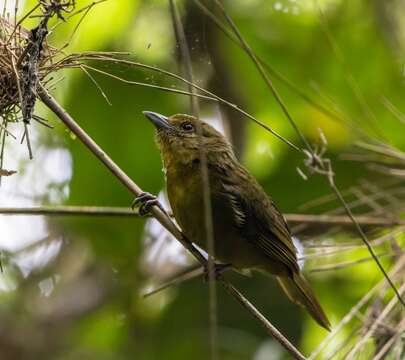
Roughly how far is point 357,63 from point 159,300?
1.99 m

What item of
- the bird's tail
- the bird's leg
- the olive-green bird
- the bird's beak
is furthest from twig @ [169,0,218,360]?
the bird's tail

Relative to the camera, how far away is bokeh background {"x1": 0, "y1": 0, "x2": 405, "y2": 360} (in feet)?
16.2

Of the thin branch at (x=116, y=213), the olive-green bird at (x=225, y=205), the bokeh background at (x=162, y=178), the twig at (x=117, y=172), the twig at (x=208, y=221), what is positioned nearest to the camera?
the twig at (x=208, y=221)

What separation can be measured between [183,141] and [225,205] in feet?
1.21

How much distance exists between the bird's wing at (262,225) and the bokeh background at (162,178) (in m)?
0.37

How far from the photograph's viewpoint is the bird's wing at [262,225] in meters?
4.19

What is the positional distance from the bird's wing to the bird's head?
21cm

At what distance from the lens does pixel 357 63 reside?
5500mm

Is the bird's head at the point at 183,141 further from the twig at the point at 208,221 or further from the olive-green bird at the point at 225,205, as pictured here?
the twig at the point at 208,221

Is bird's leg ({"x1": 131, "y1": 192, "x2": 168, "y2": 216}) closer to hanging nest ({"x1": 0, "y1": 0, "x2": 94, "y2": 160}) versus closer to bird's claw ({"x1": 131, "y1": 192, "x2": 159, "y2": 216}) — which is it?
bird's claw ({"x1": 131, "y1": 192, "x2": 159, "y2": 216})

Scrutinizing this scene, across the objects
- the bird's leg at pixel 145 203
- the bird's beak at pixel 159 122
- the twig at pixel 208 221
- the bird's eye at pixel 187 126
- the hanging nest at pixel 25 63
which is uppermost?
the bird's beak at pixel 159 122

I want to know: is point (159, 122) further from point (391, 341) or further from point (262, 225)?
point (391, 341)

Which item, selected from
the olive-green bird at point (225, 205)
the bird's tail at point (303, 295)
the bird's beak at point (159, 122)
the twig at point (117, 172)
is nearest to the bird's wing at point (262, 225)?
the olive-green bird at point (225, 205)

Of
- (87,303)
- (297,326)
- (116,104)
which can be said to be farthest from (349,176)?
(87,303)
